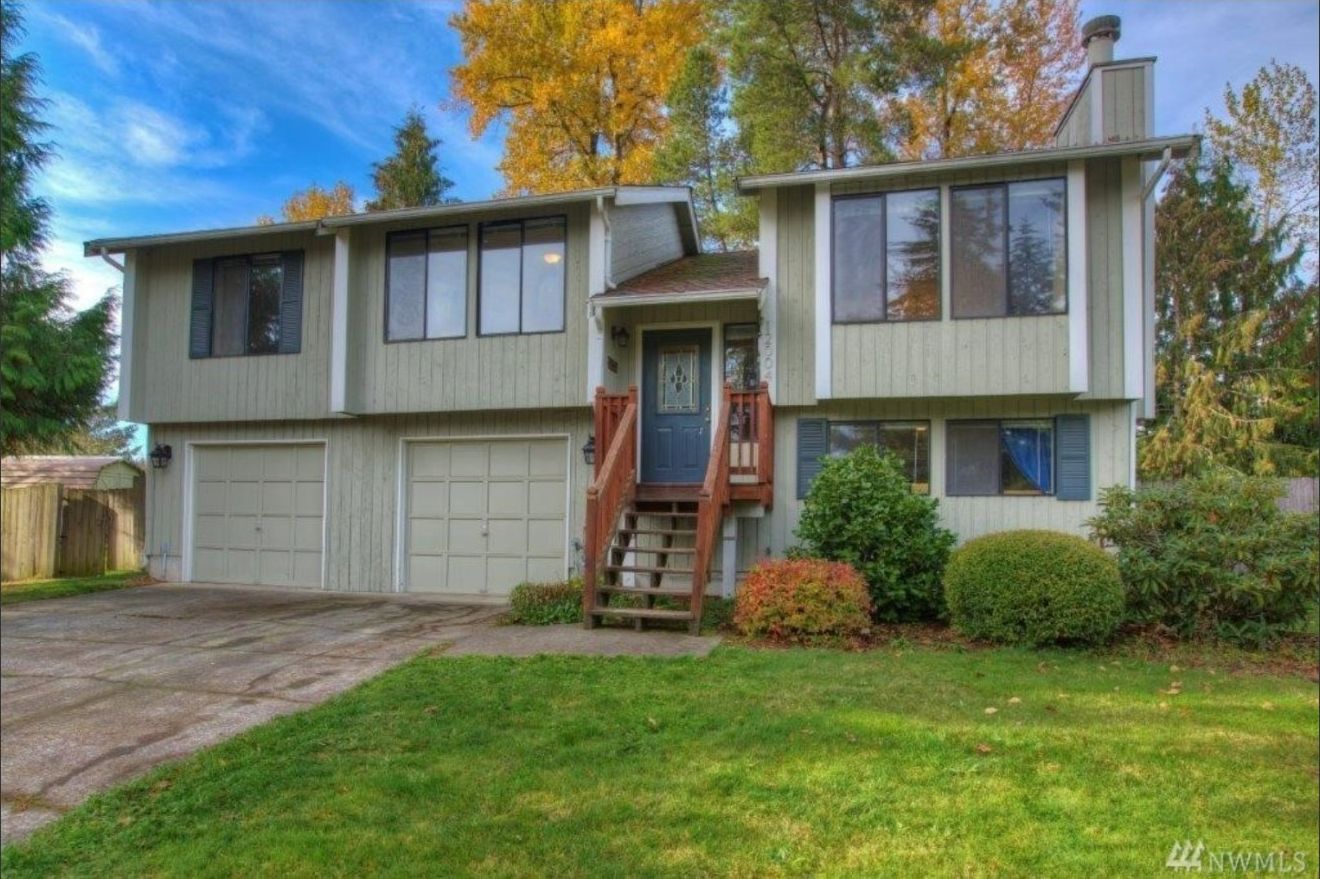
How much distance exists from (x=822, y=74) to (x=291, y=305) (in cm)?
1203

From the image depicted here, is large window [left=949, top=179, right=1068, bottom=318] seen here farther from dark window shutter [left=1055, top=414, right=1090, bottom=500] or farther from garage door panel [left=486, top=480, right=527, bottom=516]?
garage door panel [left=486, top=480, right=527, bottom=516]

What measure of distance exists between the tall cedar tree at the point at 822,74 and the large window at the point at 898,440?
8.84 meters

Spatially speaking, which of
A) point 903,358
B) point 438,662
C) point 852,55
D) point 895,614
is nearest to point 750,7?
point 852,55

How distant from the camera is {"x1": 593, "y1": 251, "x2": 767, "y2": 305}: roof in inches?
360

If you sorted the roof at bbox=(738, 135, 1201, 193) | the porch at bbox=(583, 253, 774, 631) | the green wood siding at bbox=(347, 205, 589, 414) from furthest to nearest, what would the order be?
the green wood siding at bbox=(347, 205, 589, 414) → the roof at bbox=(738, 135, 1201, 193) → the porch at bbox=(583, 253, 774, 631)

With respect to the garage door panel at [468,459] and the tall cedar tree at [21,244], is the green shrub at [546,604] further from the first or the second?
the tall cedar tree at [21,244]

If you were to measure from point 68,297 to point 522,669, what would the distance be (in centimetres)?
380

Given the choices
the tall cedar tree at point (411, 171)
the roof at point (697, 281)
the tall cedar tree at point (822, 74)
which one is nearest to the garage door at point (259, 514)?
the roof at point (697, 281)

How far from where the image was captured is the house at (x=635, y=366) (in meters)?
8.45

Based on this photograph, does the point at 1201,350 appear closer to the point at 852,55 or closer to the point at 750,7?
the point at 852,55

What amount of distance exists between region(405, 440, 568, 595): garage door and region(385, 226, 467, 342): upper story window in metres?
1.59

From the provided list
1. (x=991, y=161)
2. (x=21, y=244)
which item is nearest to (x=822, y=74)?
(x=991, y=161)

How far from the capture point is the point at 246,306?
11195mm

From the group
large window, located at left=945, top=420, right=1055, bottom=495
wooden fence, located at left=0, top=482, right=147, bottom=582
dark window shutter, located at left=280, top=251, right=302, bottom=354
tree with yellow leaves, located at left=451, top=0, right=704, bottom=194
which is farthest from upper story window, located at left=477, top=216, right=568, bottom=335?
tree with yellow leaves, located at left=451, top=0, right=704, bottom=194
